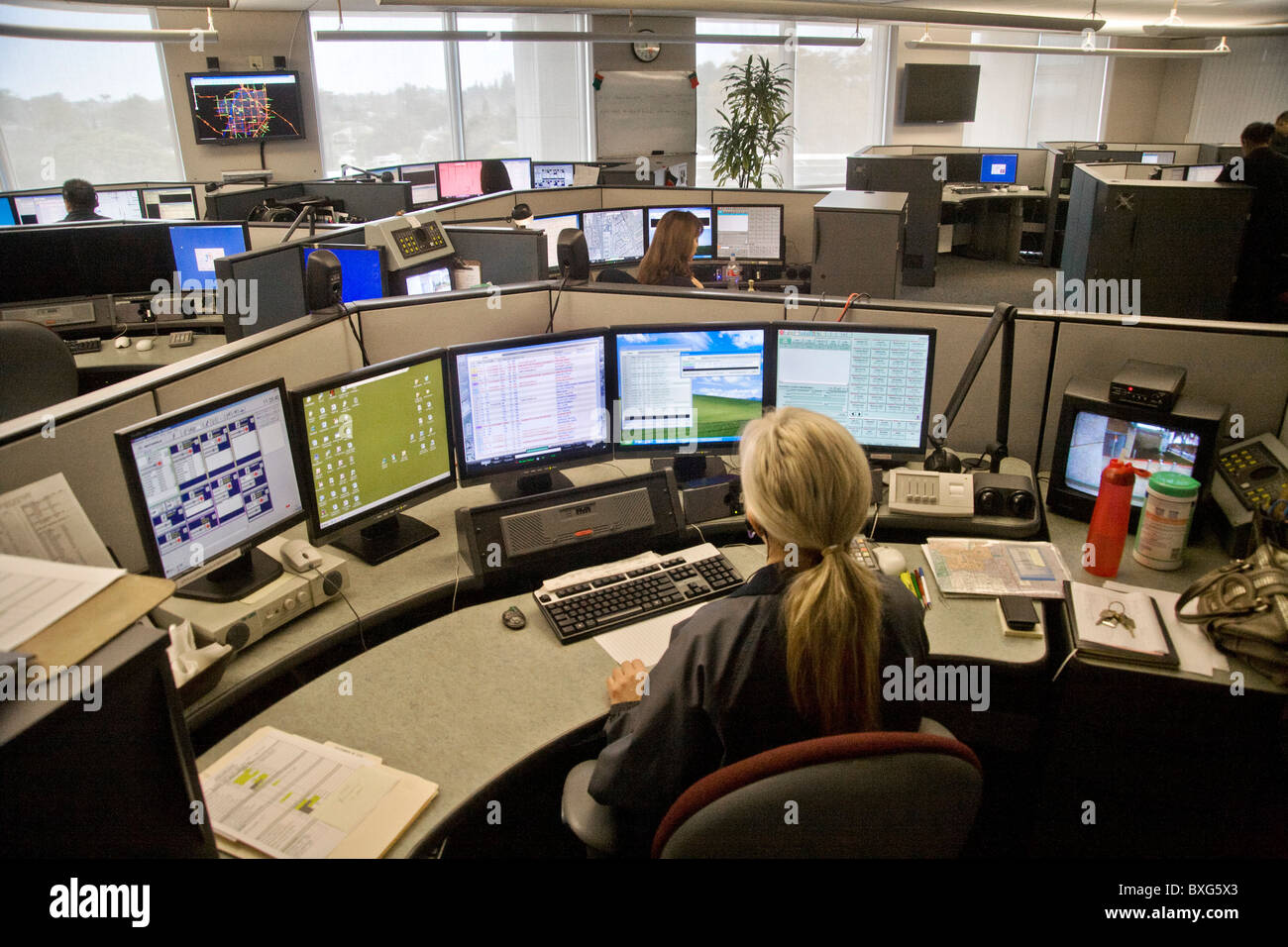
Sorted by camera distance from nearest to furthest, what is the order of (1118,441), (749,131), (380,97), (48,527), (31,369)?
(48,527)
(1118,441)
(31,369)
(749,131)
(380,97)

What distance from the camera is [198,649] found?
144 cm

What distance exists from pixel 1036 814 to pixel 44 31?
6.72 meters

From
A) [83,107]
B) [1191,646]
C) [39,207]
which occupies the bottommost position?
[1191,646]

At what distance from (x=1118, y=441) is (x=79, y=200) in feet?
17.2

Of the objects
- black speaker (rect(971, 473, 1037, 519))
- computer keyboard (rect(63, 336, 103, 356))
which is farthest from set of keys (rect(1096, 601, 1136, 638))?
computer keyboard (rect(63, 336, 103, 356))

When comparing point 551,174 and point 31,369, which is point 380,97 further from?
point 31,369

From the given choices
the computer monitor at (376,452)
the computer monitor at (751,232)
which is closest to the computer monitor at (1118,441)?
the computer monitor at (376,452)

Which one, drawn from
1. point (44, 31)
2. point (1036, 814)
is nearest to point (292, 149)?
point (44, 31)

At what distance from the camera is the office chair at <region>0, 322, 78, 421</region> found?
300 centimetres

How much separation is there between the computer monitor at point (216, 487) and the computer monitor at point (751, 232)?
3.55 m

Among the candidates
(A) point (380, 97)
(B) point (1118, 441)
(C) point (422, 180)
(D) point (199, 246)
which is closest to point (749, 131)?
(C) point (422, 180)

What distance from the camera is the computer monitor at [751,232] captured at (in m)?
4.74

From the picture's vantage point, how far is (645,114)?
8.27 metres

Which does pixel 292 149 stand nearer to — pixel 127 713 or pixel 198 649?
pixel 198 649
